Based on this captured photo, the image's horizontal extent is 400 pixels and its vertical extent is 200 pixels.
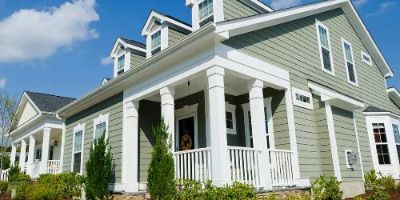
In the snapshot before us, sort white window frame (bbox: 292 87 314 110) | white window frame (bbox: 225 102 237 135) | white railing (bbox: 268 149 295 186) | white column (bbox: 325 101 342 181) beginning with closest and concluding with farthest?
white railing (bbox: 268 149 295 186), white column (bbox: 325 101 342 181), white window frame (bbox: 292 87 314 110), white window frame (bbox: 225 102 237 135)

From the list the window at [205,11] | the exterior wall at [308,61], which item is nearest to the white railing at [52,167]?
the window at [205,11]

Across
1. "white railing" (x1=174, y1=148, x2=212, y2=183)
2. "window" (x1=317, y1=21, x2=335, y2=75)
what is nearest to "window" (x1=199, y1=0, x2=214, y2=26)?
"white railing" (x1=174, y1=148, x2=212, y2=183)

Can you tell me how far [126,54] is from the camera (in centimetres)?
1281

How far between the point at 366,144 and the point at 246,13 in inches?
265

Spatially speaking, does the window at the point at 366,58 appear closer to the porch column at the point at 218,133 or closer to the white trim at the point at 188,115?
the white trim at the point at 188,115

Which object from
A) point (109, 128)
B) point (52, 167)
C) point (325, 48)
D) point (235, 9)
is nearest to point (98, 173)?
point (109, 128)

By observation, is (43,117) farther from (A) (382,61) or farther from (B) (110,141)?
(A) (382,61)

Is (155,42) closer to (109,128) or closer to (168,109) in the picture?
(109,128)

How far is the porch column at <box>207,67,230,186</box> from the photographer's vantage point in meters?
6.74

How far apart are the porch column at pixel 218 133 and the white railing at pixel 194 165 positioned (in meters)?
0.33

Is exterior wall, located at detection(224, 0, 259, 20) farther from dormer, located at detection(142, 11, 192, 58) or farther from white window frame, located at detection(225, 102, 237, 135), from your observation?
white window frame, located at detection(225, 102, 237, 135)

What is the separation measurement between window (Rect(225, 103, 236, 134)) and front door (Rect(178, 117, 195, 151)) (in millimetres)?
1326

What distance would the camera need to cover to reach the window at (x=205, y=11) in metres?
9.84

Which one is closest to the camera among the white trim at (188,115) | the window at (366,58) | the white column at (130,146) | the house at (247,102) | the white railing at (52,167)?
the house at (247,102)
